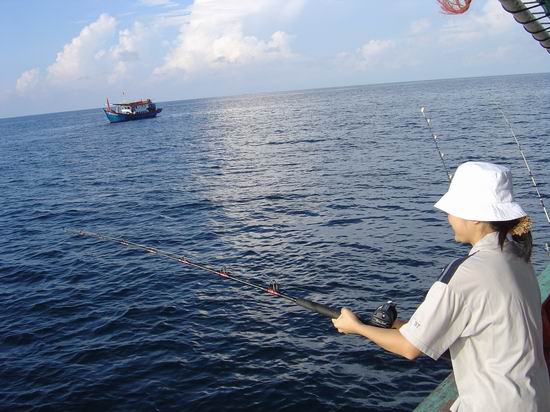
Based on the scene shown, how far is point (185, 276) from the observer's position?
16.5 metres

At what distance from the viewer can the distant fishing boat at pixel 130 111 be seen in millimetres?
121137

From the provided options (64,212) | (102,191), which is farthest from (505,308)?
(102,191)

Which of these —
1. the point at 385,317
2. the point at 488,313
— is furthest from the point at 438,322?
the point at 385,317

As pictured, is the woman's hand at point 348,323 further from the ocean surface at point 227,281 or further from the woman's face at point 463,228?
the ocean surface at point 227,281

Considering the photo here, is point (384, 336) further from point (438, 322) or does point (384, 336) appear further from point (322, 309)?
point (322, 309)

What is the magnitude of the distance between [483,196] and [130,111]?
128010mm

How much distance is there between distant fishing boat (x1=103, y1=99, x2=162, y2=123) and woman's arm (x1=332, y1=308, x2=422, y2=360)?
12585cm

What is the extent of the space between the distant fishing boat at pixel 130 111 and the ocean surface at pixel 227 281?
90.2 metres

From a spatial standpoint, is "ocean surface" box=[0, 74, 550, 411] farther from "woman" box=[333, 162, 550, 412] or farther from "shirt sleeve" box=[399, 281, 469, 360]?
"shirt sleeve" box=[399, 281, 469, 360]

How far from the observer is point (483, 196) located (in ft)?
9.47

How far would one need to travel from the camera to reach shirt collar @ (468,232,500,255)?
109 inches

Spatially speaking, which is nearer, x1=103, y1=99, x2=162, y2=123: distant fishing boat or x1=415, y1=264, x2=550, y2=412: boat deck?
x1=415, y1=264, x2=550, y2=412: boat deck

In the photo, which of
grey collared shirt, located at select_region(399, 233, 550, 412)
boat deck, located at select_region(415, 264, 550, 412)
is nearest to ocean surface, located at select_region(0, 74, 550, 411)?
boat deck, located at select_region(415, 264, 550, 412)

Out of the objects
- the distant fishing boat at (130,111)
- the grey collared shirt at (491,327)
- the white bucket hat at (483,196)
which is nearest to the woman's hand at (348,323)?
the grey collared shirt at (491,327)
